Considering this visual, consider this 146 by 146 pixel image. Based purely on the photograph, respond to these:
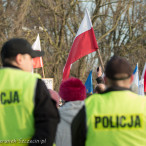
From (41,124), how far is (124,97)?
0.63 m

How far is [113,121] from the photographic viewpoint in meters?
2.13

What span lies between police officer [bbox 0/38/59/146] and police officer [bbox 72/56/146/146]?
0.22m

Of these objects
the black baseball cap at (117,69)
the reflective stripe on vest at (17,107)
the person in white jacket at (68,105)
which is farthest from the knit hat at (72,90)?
the reflective stripe on vest at (17,107)

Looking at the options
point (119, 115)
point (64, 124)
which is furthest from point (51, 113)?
point (64, 124)

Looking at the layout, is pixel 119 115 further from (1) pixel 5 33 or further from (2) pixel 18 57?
(1) pixel 5 33

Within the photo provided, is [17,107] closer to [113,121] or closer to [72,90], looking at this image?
[113,121]

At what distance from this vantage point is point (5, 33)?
13.5 metres

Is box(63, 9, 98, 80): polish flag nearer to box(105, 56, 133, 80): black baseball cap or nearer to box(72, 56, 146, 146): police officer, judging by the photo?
box(105, 56, 133, 80): black baseball cap

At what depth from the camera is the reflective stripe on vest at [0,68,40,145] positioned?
6.88 ft

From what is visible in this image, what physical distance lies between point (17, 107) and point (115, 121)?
70 centimetres

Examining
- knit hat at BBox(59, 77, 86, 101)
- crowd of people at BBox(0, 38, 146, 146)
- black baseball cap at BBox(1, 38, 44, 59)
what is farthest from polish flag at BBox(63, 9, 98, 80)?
crowd of people at BBox(0, 38, 146, 146)

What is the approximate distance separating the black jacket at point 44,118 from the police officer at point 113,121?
0.65ft

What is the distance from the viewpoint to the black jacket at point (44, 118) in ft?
6.71

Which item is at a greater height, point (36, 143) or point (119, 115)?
point (119, 115)
